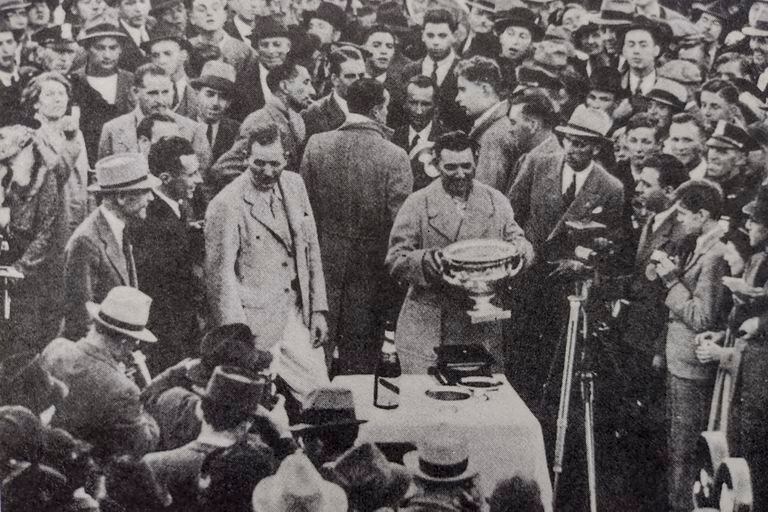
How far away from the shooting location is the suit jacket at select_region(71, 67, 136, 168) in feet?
16.7

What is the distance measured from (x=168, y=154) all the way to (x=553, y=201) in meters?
2.51

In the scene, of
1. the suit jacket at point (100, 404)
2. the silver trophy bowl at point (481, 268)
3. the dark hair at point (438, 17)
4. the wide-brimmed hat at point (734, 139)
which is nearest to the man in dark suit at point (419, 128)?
the dark hair at point (438, 17)

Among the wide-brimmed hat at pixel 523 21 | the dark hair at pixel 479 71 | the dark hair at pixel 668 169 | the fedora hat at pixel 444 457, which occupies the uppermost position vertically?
the wide-brimmed hat at pixel 523 21

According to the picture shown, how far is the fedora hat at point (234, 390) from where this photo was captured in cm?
493

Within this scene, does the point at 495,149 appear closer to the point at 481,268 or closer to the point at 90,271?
the point at 481,268

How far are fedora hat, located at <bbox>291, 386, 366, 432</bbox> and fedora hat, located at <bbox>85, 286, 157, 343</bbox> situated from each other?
1.05 m

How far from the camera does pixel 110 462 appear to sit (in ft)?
16.2

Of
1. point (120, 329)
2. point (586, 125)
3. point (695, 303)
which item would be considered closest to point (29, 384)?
point (120, 329)

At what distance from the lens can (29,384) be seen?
500 centimetres

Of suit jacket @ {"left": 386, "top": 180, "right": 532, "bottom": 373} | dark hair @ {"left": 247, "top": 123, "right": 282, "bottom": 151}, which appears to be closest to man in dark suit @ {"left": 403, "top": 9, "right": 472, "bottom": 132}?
suit jacket @ {"left": 386, "top": 180, "right": 532, "bottom": 373}

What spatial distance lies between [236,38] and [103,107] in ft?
3.15

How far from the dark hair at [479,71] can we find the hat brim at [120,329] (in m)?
2.59

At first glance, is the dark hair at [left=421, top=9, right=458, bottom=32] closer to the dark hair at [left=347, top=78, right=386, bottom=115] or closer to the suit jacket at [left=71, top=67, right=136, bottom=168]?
the dark hair at [left=347, top=78, right=386, bottom=115]

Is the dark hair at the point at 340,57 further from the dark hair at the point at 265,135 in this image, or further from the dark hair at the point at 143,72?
the dark hair at the point at 143,72
